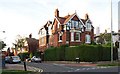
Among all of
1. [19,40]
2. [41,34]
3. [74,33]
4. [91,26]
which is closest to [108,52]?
[74,33]

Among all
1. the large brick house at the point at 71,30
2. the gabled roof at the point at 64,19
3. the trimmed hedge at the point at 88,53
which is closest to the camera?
the trimmed hedge at the point at 88,53

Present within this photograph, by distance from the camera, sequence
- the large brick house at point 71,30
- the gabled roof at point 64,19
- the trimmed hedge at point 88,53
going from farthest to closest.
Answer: the gabled roof at point 64,19 < the large brick house at point 71,30 < the trimmed hedge at point 88,53

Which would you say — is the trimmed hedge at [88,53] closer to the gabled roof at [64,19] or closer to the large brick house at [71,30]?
the large brick house at [71,30]

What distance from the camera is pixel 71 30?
68.6m

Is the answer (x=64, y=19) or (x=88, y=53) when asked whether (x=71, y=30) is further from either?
(x=88, y=53)

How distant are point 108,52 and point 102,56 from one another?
1603mm

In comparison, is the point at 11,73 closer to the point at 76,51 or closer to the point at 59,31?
the point at 76,51

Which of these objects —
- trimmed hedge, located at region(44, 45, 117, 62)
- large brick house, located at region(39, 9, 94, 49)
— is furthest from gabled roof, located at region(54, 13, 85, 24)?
trimmed hedge, located at region(44, 45, 117, 62)

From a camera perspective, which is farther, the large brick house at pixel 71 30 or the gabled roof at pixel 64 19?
the gabled roof at pixel 64 19

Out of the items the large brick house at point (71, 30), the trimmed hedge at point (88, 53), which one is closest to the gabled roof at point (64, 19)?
the large brick house at point (71, 30)

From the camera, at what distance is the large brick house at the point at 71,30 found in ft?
226

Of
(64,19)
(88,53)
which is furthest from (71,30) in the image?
(88,53)

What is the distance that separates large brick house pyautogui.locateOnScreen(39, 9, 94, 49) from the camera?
68.8 m

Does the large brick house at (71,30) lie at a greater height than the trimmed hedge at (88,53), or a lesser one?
greater
